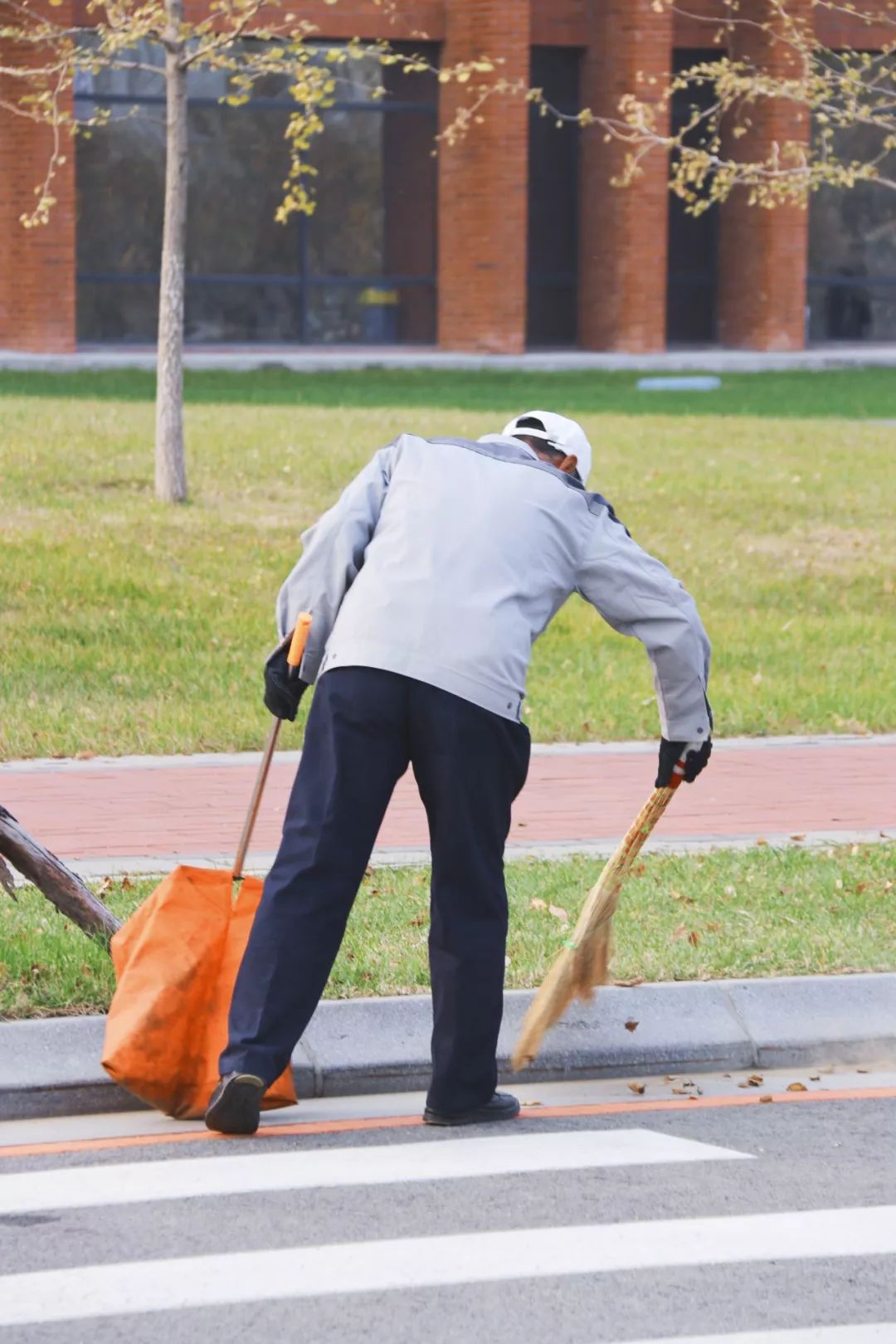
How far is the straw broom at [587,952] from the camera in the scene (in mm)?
5605

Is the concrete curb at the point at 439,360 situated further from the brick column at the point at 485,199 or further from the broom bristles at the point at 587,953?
the broom bristles at the point at 587,953

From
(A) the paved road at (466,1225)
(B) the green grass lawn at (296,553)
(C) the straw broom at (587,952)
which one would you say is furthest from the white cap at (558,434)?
(B) the green grass lawn at (296,553)

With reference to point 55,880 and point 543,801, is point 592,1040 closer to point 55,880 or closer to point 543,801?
point 55,880

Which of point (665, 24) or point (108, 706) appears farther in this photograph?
point (665, 24)

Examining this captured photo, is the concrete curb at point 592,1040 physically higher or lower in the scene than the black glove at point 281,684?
lower

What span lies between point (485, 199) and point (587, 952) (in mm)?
26126

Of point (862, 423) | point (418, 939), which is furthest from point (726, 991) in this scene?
point (862, 423)

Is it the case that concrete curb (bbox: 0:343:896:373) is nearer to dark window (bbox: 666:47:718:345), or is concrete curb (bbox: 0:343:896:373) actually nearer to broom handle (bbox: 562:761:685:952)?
dark window (bbox: 666:47:718:345)

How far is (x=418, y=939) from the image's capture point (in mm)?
6523

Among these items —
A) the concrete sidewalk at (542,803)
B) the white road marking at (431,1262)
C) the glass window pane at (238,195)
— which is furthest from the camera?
the glass window pane at (238,195)

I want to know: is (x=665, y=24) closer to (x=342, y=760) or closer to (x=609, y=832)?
(x=609, y=832)

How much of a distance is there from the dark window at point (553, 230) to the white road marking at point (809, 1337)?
30.5 m

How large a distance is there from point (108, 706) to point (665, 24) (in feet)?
75.8

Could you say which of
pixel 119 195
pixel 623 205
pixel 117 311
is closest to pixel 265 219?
pixel 119 195
